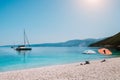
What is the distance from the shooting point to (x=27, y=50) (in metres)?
108

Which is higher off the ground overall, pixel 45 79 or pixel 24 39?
pixel 24 39

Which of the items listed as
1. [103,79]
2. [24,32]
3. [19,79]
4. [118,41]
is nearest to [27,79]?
[19,79]

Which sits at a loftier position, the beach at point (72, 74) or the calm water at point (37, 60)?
the beach at point (72, 74)

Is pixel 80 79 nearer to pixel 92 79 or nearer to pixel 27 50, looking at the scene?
pixel 92 79

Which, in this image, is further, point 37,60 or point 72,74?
point 37,60

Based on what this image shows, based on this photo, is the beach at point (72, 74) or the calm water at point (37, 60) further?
the calm water at point (37, 60)

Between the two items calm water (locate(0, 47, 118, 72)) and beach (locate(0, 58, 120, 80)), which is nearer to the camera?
beach (locate(0, 58, 120, 80))

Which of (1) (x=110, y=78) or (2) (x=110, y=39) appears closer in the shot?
(1) (x=110, y=78)

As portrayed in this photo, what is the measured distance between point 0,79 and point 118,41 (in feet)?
546

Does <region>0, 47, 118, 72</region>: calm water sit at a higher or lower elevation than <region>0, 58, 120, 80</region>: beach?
lower

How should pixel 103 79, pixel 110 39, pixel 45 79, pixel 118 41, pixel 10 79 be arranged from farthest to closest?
pixel 110 39, pixel 118 41, pixel 10 79, pixel 45 79, pixel 103 79

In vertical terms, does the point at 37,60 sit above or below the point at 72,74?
below

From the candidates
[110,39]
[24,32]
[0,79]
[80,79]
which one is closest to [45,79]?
[80,79]

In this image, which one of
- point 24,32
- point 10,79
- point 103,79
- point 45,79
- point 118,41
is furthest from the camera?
point 118,41
